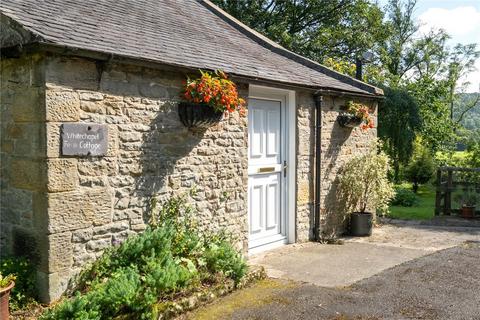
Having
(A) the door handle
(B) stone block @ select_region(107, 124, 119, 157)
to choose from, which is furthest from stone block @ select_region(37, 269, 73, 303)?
(A) the door handle

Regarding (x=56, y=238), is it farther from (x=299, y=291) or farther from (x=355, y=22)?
(x=355, y=22)

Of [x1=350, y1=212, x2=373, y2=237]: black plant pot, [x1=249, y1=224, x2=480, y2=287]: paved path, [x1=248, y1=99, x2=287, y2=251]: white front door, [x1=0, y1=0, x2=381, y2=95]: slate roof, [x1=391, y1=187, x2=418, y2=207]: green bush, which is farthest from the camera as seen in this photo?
[x1=391, y1=187, x2=418, y2=207]: green bush

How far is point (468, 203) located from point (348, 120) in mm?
4805

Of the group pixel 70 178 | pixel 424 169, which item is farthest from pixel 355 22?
pixel 70 178

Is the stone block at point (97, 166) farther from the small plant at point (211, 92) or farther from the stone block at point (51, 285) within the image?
the small plant at point (211, 92)

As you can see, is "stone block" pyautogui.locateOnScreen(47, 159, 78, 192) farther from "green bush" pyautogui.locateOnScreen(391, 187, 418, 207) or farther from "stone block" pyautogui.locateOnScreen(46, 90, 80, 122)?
"green bush" pyautogui.locateOnScreen(391, 187, 418, 207)

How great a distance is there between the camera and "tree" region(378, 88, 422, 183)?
17.4 m

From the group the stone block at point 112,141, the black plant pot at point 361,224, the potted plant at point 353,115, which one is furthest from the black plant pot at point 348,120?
the stone block at point 112,141

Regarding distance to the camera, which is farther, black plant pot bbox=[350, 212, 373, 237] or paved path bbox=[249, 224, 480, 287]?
black plant pot bbox=[350, 212, 373, 237]

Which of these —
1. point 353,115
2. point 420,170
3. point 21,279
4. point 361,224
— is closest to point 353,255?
point 361,224

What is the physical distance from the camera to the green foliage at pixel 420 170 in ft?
59.0

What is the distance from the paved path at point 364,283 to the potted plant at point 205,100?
2202 millimetres

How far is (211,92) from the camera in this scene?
18.5ft

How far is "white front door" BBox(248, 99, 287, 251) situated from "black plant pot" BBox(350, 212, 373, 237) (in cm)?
175
